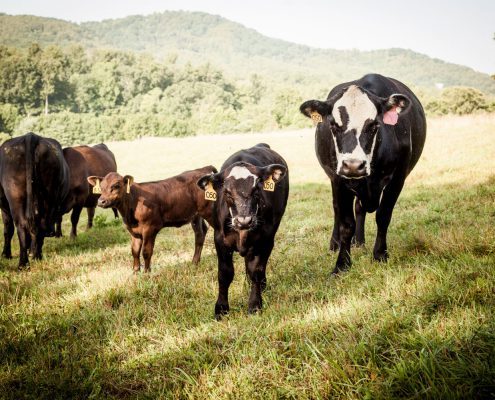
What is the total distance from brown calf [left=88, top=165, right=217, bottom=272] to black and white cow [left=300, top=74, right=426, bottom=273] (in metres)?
2.93

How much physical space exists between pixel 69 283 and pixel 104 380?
2894mm

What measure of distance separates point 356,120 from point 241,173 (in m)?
1.53

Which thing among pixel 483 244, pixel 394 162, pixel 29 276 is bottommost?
pixel 29 276

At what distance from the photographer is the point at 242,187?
4.40m

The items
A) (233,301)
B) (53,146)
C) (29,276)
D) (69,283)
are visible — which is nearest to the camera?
(233,301)

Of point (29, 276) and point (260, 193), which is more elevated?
point (260, 193)

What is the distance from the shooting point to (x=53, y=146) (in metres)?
8.41

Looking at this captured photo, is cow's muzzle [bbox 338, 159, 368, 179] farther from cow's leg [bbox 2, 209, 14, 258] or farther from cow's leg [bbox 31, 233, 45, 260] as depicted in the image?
cow's leg [bbox 2, 209, 14, 258]

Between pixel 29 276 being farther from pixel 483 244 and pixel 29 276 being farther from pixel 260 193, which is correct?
pixel 483 244

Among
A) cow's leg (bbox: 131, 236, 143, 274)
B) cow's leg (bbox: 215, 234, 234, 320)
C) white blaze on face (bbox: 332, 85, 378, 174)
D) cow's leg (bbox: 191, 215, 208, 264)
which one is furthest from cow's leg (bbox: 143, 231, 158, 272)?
white blaze on face (bbox: 332, 85, 378, 174)

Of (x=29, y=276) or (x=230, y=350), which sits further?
(x=29, y=276)

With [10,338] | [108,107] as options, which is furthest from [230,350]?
[108,107]

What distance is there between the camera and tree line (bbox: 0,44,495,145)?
6569cm

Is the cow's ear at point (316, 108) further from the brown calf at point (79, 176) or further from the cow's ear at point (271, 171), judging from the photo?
the brown calf at point (79, 176)
